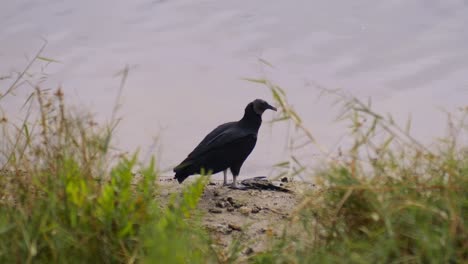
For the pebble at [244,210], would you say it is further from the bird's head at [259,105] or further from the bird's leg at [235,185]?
the bird's head at [259,105]

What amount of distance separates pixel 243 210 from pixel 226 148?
1.22 m

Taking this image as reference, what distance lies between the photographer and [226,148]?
6.77 metres

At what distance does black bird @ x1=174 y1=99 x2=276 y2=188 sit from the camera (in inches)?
262

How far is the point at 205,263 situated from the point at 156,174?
43cm

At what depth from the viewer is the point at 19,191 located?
143 inches

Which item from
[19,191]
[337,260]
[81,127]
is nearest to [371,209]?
[337,260]

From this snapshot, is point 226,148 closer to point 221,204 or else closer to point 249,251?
point 221,204

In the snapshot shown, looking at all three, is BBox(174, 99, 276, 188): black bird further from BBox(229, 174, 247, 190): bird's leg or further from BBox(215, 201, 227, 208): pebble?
BBox(215, 201, 227, 208): pebble

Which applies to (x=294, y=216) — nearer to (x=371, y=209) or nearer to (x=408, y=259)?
(x=371, y=209)

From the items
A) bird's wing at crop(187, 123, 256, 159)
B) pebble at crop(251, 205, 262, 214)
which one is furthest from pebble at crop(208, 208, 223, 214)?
bird's wing at crop(187, 123, 256, 159)

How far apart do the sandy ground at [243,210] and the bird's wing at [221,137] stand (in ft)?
1.03

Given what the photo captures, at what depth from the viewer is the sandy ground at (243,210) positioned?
15.8 ft

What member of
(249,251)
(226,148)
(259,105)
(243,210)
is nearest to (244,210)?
(243,210)

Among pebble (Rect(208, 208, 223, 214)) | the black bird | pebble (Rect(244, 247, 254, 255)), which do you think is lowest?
pebble (Rect(244, 247, 254, 255))
